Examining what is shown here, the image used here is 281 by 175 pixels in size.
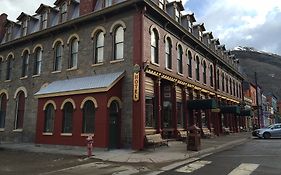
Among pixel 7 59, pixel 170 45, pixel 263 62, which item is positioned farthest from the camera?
pixel 263 62

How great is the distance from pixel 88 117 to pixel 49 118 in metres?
4.07

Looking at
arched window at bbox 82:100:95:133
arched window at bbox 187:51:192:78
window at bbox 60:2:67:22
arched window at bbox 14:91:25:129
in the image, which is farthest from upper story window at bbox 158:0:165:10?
arched window at bbox 14:91:25:129

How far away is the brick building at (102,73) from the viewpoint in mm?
18031

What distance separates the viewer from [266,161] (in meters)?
12.8

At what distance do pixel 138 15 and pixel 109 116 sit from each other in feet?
21.8

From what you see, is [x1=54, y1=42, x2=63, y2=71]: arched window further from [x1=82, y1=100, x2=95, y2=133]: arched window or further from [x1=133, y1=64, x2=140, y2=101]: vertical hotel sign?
[x1=133, y1=64, x2=140, y2=101]: vertical hotel sign

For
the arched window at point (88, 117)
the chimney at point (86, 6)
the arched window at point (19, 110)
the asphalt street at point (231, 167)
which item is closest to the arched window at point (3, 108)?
the arched window at point (19, 110)

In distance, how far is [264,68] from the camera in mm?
163875

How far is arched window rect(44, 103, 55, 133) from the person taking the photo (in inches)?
814

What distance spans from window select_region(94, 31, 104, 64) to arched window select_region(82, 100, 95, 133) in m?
3.53

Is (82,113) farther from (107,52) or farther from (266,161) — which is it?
(266,161)

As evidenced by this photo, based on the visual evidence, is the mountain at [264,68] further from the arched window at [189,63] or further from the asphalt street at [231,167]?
the asphalt street at [231,167]

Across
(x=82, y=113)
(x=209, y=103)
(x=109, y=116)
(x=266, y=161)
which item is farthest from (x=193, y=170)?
(x=209, y=103)

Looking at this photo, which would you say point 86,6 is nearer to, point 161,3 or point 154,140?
point 161,3
